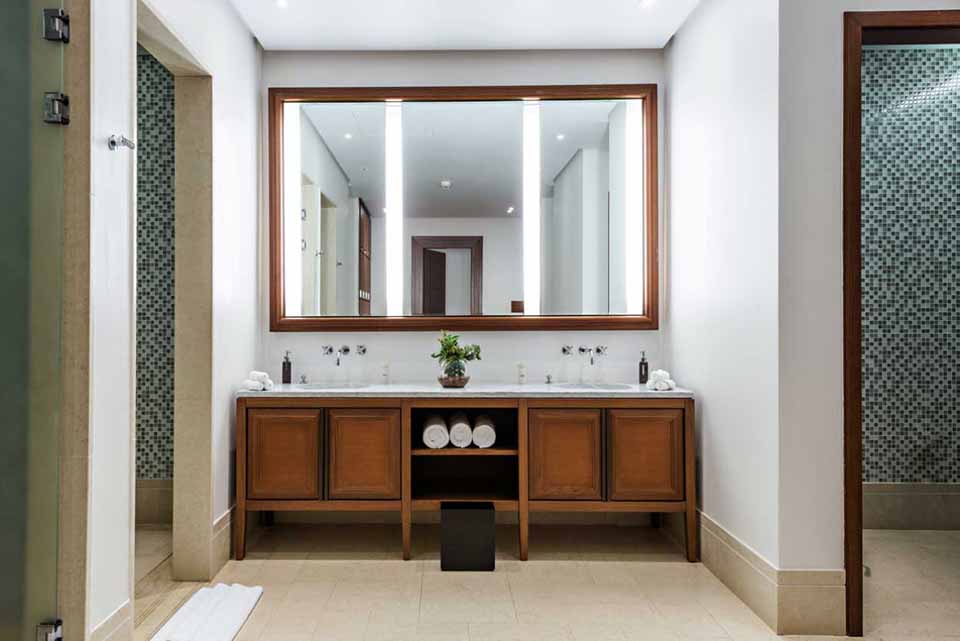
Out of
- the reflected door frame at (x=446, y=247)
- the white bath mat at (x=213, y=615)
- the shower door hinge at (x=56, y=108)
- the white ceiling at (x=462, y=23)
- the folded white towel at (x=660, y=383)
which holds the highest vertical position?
the white ceiling at (x=462, y=23)

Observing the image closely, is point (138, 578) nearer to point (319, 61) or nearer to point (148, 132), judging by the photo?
point (148, 132)

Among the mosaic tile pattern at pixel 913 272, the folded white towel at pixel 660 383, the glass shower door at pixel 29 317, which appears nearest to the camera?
the glass shower door at pixel 29 317

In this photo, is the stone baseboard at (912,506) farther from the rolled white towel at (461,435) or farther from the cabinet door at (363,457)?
the cabinet door at (363,457)

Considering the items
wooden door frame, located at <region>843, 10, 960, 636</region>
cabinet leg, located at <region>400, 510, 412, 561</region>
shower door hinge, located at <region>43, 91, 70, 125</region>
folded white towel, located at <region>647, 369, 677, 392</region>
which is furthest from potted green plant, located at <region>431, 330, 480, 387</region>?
shower door hinge, located at <region>43, 91, 70, 125</region>

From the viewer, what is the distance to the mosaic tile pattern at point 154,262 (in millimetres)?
3568

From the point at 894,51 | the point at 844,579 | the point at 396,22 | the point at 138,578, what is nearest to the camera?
the point at 844,579

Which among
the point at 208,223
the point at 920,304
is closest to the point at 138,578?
the point at 208,223

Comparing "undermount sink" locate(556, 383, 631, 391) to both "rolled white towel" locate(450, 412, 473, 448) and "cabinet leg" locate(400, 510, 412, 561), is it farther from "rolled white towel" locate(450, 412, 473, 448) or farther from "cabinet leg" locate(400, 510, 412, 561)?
"cabinet leg" locate(400, 510, 412, 561)

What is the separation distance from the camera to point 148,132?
359cm

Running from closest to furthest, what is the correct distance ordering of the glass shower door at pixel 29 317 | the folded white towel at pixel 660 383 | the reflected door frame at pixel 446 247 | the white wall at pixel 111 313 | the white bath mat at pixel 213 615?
the glass shower door at pixel 29 317
the white wall at pixel 111 313
the white bath mat at pixel 213 615
the folded white towel at pixel 660 383
the reflected door frame at pixel 446 247

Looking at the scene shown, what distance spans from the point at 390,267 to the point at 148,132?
1.63 m

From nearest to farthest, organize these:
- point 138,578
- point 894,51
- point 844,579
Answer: point 844,579, point 138,578, point 894,51

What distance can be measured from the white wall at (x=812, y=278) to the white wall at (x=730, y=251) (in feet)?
0.15

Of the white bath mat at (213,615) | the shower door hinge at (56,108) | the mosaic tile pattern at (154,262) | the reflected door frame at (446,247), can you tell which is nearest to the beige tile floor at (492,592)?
the white bath mat at (213,615)
